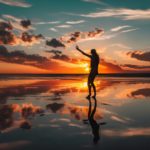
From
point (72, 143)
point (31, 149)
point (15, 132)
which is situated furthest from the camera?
point (15, 132)

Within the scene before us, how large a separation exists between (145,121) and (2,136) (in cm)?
373

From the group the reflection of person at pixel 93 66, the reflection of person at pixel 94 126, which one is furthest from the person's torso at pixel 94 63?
the reflection of person at pixel 94 126

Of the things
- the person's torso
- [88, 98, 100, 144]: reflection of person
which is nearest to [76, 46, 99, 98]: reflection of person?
the person's torso

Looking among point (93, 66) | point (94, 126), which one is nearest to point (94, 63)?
point (93, 66)

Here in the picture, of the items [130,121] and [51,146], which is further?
[130,121]

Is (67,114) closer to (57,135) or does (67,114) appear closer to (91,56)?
(57,135)

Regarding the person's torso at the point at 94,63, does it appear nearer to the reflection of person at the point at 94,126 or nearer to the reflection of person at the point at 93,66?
the reflection of person at the point at 93,66

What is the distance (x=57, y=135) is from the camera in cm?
623

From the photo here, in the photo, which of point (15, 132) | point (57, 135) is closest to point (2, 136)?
point (15, 132)

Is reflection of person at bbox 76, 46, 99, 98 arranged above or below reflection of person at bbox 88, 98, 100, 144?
above

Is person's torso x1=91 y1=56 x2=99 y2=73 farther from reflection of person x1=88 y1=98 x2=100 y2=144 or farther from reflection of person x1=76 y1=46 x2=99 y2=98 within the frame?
reflection of person x1=88 y1=98 x2=100 y2=144

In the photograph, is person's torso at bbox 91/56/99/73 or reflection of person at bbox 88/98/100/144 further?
person's torso at bbox 91/56/99/73

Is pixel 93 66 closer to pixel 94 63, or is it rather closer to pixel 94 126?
pixel 94 63

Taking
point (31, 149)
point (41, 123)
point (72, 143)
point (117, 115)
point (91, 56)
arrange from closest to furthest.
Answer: point (31, 149), point (72, 143), point (41, 123), point (117, 115), point (91, 56)
